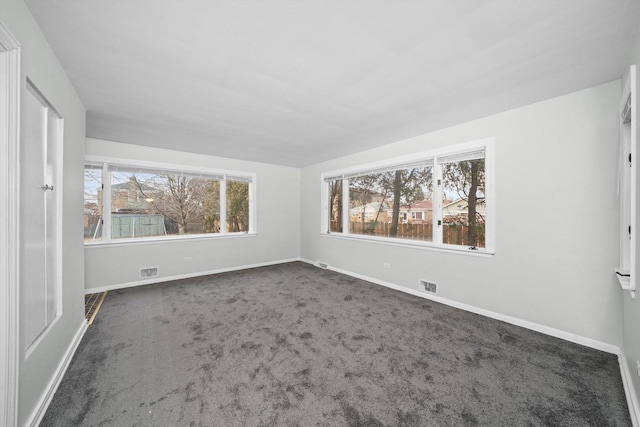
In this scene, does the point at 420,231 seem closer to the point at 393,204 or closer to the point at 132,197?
the point at 393,204

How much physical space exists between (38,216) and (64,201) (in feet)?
1.75

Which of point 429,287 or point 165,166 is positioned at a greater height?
point 165,166

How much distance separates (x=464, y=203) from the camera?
3.19 meters

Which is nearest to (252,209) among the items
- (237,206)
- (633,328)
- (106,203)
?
(237,206)

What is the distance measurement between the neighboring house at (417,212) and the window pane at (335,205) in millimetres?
1440

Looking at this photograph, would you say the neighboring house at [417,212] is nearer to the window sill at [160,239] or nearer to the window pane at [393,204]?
the window pane at [393,204]

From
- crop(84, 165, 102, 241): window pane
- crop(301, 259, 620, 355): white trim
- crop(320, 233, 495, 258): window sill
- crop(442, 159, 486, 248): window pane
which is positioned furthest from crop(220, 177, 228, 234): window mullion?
crop(442, 159, 486, 248): window pane

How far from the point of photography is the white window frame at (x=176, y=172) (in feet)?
12.4

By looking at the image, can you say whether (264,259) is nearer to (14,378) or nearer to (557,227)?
(14,378)

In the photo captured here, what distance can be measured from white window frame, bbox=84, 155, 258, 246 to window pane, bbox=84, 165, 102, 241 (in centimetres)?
6

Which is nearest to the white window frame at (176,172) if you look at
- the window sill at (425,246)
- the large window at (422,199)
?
the large window at (422,199)

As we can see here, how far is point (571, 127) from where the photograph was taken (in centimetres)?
233

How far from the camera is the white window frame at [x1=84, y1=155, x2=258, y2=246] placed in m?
3.79

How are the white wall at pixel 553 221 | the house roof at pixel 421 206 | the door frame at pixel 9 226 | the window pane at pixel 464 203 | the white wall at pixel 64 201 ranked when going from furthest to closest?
the house roof at pixel 421 206 < the window pane at pixel 464 203 < the white wall at pixel 553 221 < the white wall at pixel 64 201 < the door frame at pixel 9 226
